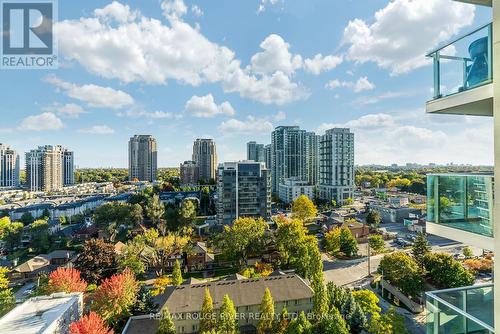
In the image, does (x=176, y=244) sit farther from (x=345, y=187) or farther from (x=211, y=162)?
(x=211, y=162)

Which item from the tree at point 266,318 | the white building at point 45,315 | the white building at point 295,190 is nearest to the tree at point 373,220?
the white building at point 295,190

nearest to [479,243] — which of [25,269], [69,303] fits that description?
[69,303]

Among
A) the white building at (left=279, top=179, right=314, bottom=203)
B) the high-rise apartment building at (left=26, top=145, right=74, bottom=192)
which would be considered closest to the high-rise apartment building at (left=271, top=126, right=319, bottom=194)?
the white building at (left=279, top=179, right=314, bottom=203)

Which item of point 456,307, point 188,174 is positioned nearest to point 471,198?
point 456,307

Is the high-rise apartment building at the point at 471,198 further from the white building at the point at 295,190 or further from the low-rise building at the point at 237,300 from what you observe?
the white building at the point at 295,190

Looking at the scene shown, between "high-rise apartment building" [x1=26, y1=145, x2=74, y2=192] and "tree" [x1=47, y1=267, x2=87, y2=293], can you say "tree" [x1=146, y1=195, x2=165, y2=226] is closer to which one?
"tree" [x1=47, y1=267, x2=87, y2=293]

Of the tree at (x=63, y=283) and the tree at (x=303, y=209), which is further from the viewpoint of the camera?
the tree at (x=303, y=209)

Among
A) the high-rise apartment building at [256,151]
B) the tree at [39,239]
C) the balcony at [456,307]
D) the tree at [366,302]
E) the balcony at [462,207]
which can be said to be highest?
the high-rise apartment building at [256,151]
